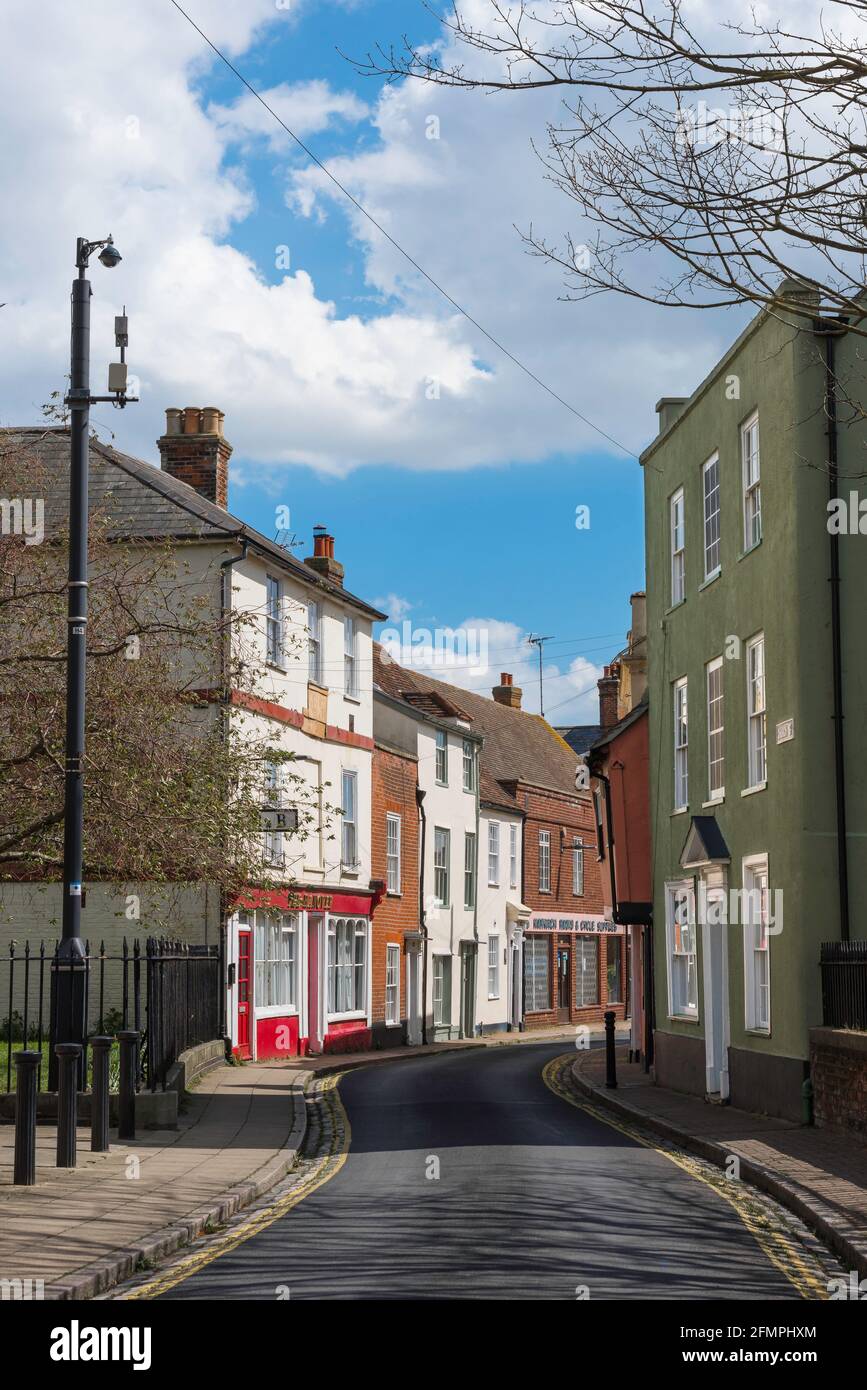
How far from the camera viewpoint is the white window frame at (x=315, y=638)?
3303 cm

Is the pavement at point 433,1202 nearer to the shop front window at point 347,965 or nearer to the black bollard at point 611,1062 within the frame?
the black bollard at point 611,1062

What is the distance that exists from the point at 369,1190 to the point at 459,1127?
5.35m

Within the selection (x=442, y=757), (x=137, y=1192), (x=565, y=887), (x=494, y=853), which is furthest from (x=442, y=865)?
(x=137, y=1192)

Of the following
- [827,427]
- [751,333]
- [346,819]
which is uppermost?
[751,333]

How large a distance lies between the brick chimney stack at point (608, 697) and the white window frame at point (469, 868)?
6.89 meters

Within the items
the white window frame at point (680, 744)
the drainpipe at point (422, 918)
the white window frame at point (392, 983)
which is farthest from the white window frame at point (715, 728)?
the drainpipe at point (422, 918)

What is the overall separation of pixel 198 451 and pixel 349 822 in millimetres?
8773

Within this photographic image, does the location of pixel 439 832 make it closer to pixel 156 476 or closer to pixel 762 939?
pixel 156 476

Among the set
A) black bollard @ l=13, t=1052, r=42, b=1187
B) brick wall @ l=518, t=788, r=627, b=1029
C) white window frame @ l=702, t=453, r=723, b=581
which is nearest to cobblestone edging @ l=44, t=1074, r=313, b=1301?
black bollard @ l=13, t=1052, r=42, b=1187

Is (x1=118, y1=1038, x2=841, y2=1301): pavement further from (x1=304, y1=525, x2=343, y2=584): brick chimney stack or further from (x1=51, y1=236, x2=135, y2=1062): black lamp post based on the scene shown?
(x1=304, y1=525, x2=343, y2=584): brick chimney stack

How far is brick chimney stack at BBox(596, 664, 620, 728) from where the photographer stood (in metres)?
51.1

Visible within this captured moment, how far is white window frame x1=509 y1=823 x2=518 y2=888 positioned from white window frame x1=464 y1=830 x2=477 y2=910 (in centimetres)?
385

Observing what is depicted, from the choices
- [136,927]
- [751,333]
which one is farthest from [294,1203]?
[136,927]
